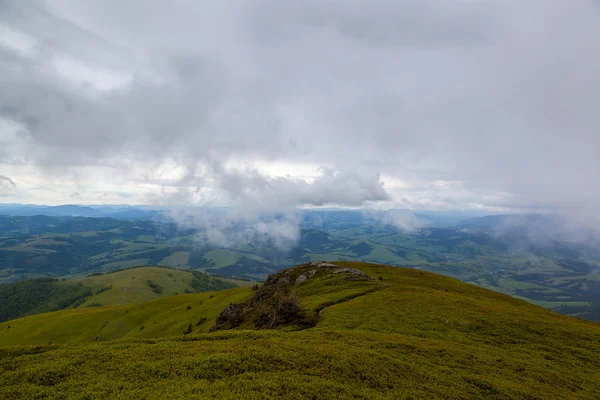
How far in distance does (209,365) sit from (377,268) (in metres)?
61.1

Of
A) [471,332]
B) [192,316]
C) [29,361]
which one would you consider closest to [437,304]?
[471,332]

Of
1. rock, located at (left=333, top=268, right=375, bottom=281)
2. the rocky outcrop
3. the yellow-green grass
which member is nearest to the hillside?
the rocky outcrop

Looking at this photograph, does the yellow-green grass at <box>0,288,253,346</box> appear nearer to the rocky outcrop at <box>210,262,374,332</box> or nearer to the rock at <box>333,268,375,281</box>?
the rocky outcrop at <box>210,262,374,332</box>

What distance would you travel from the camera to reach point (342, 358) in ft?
66.3

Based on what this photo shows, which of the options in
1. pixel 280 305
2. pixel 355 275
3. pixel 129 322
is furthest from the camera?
pixel 129 322

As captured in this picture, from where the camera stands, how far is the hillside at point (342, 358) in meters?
16.2

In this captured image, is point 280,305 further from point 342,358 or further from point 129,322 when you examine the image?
point 129,322

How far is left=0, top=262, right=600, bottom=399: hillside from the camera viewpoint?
16.2 m

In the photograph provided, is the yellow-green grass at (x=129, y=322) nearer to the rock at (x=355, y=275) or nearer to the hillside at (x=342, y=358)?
the rock at (x=355, y=275)

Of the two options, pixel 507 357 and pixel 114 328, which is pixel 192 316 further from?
pixel 507 357

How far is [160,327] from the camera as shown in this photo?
6462cm

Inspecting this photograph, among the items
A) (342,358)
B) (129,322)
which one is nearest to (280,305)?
(342,358)

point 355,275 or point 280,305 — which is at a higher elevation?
point 280,305

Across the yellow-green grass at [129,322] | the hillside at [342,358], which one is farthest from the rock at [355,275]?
the yellow-green grass at [129,322]
